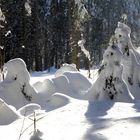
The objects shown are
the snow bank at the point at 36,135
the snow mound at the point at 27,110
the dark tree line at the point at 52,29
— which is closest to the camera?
the snow bank at the point at 36,135

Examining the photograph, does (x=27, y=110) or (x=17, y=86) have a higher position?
(x=17, y=86)

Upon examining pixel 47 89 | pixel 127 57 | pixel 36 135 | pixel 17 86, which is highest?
pixel 127 57

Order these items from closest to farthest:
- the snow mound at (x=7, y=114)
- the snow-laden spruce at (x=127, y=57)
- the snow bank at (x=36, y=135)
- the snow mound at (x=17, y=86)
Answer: the snow bank at (x=36, y=135)
the snow mound at (x=7, y=114)
the snow mound at (x=17, y=86)
the snow-laden spruce at (x=127, y=57)

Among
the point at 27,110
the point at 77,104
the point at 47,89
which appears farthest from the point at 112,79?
the point at 27,110

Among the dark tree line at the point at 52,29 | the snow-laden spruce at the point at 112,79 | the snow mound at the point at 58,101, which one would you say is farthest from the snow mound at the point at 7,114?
the dark tree line at the point at 52,29

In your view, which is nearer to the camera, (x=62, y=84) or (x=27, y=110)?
(x=27, y=110)

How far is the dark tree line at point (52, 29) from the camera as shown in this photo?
30384 millimetres

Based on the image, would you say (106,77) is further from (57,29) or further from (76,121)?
(57,29)

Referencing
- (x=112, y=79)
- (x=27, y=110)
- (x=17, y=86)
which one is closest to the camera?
(x=27, y=110)

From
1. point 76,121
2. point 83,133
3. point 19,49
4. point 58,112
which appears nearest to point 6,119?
point 58,112

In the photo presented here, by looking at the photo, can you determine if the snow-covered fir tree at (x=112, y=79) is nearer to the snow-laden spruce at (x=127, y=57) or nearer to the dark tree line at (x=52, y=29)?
the snow-laden spruce at (x=127, y=57)

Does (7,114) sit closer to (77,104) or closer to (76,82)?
(77,104)

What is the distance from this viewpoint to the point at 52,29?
48.6m

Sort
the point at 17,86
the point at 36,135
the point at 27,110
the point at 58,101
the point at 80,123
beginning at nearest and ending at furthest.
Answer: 1. the point at 36,135
2. the point at 80,123
3. the point at 27,110
4. the point at 58,101
5. the point at 17,86
